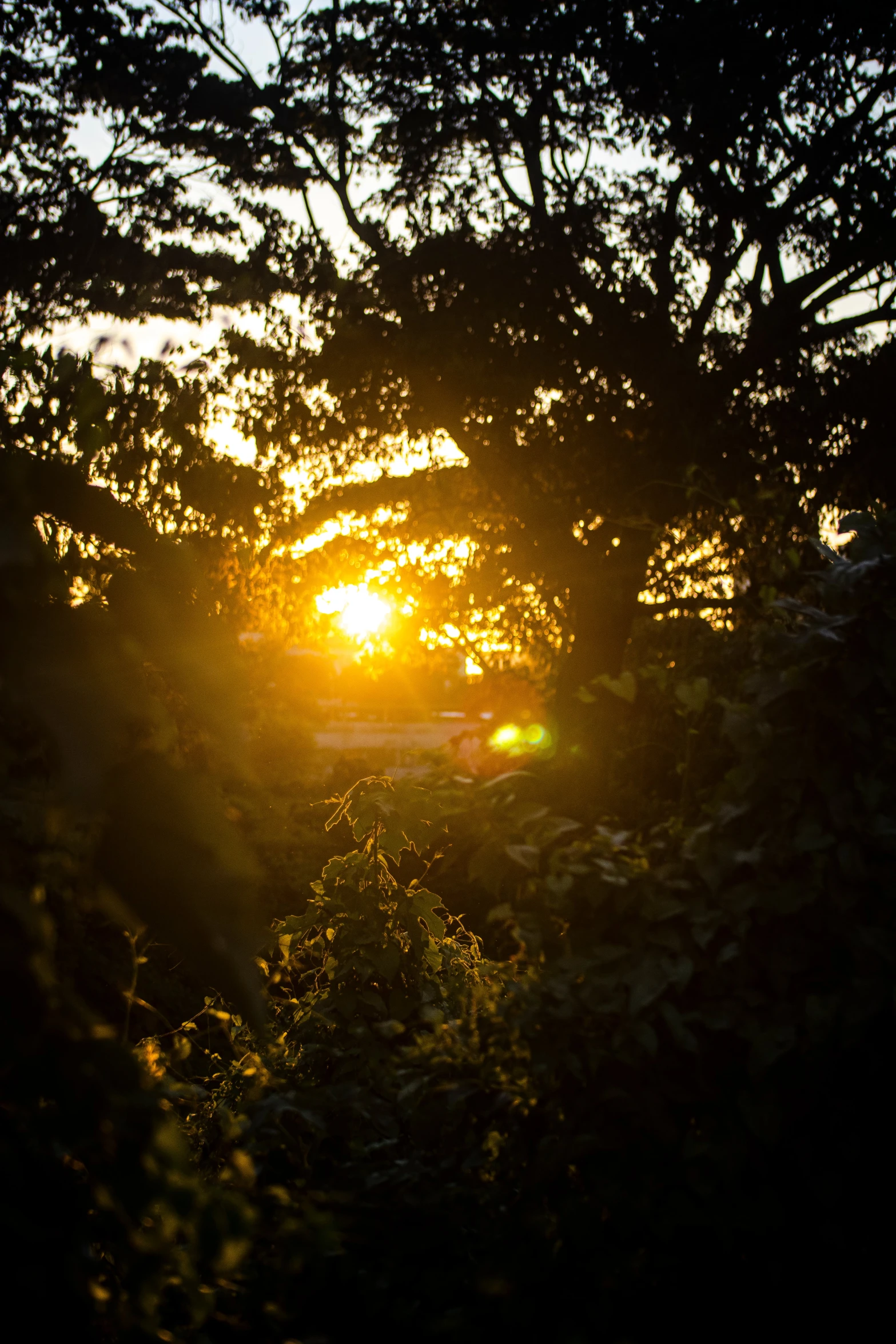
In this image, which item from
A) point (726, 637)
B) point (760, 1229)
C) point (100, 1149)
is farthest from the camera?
point (726, 637)

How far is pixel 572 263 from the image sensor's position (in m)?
8.07

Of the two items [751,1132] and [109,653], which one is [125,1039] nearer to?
[109,653]

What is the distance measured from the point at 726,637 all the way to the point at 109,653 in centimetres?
158

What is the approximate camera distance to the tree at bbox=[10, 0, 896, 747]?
775 centimetres

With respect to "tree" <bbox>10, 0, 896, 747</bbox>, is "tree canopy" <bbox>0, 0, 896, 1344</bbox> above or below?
below

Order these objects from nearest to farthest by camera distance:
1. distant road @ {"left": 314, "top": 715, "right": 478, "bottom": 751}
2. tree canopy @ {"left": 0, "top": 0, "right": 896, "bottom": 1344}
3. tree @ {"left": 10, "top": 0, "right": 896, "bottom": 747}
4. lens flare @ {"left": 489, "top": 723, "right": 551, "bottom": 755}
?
tree canopy @ {"left": 0, "top": 0, "right": 896, "bottom": 1344} < lens flare @ {"left": 489, "top": 723, "right": 551, "bottom": 755} < tree @ {"left": 10, "top": 0, "right": 896, "bottom": 747} < distant road @ {"left": 314, "top": 715, "right": 478, "bottom": 751}

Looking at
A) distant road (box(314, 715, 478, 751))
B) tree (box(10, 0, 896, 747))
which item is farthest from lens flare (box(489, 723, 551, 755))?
distant road (box(314, 715, 478, 751))

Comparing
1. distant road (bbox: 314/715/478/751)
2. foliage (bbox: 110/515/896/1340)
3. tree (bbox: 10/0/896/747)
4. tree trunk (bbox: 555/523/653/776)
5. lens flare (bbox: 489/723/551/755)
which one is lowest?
distant road (bbox: 314/715/478/751)

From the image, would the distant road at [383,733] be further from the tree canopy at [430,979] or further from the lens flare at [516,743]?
the lens flare at [516,743]

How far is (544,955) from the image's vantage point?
6.61 ft

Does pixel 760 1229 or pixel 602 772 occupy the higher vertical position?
pixel 602 772

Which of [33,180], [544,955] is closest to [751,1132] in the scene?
[544,955]

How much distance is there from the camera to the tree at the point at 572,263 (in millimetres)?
7750

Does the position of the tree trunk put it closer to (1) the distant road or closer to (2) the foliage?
(2) the foliage
